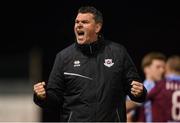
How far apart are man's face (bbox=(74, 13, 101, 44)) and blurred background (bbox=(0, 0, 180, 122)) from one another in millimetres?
5445

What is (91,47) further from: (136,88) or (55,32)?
(55,32)

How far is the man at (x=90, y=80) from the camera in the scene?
20.4 ft

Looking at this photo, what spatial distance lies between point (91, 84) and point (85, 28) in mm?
483

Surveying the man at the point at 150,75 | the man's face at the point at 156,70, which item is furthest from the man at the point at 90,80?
the man's face at the point at 156,70

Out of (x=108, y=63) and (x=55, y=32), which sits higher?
(x=55, y=32)

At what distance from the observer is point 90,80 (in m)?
6.25

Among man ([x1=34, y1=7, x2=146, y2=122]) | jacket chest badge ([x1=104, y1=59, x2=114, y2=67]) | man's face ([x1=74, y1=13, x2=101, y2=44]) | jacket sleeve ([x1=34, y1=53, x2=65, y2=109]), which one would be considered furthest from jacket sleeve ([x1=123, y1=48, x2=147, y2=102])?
jacket sleeve ([x1=34, y1=53, x2=65, y2=109])

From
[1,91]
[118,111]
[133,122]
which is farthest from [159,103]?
[1,91]

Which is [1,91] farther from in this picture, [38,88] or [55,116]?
[38,88]

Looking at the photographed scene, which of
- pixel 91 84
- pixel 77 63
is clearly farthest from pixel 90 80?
pixel 77 63

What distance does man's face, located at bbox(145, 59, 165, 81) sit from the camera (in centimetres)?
884

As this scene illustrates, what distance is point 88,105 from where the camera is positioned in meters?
6.23

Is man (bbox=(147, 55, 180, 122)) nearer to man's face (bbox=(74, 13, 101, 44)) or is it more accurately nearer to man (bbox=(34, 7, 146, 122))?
man (bbox=(34, 7, 146, 122))

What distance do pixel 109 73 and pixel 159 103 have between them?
83.4 inches
